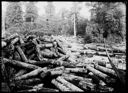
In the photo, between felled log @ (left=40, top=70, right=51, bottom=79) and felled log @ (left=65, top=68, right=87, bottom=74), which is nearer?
felled log @ (left=40, top=70, right=51, bottom=79)

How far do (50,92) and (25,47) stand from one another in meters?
4.61

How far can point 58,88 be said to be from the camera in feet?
12.9

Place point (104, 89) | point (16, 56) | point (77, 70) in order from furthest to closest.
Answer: point (16, 56), point (77, 70), point (104, 89)

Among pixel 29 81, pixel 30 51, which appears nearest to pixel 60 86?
pixel 29 81

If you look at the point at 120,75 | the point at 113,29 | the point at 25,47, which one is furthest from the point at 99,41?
the point at 120,75

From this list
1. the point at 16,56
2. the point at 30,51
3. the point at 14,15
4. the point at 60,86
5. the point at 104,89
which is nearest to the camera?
the point at 104,89

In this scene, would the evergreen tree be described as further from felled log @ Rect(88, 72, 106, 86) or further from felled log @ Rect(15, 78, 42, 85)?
felled log @ Rect(88, 72, 106, 86)

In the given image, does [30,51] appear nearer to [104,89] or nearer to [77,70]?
[77,70]

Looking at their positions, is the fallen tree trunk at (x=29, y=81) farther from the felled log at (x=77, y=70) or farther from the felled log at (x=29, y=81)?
the felled log at (x=77, y=70)

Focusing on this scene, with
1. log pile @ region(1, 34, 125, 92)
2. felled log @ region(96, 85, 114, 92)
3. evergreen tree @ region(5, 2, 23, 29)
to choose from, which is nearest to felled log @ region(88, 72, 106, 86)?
log pile @ region(1, 34, 125, 92)

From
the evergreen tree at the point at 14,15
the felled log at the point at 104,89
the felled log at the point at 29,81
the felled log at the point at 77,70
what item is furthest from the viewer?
the evergreen tree at the point at 14,15

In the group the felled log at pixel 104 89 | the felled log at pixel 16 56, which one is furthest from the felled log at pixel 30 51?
the felled log at pixel 104 89

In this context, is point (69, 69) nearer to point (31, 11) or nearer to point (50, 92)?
point (50, 92)

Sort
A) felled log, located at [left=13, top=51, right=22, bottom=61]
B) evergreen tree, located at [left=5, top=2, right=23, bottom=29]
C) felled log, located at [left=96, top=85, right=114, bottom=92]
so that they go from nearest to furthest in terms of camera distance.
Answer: felled log, located at [left=96, top=85, right=114, bottom=92], felled log, located at [left=13, top=51, right=22, bottom=61], evergreen tree, located at [left=5, top=2, right=23, bottom=29]
